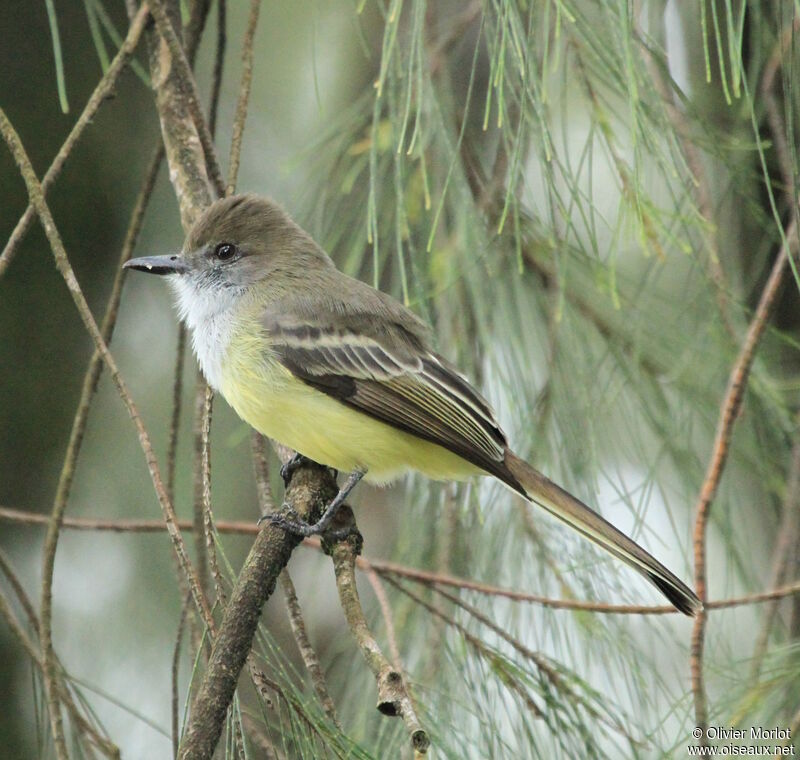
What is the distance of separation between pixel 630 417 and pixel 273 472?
1547mm

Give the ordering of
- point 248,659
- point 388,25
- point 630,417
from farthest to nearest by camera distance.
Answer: point 630,417 → point 388,25 → point 248,659

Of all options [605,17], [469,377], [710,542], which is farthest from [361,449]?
[710,542]

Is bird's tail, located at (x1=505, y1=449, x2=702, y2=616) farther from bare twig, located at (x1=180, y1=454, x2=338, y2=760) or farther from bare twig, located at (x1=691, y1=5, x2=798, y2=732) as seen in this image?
bare twig, located at (x1=180, y1=454, x2=338, y2=760)

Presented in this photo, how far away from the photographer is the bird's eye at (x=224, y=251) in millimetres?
3193

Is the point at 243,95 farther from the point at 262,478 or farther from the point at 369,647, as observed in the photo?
the point at 369,647

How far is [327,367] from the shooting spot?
2908 mm

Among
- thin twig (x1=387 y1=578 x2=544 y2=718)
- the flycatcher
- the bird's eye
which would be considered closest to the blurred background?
thin twig (x1=387 y1=578 x2=544 y2=718)

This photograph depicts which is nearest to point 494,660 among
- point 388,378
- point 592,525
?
point 592,525

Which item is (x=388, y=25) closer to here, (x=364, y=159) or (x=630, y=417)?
(x=364, y=159)

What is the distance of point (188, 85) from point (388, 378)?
0.94 meters

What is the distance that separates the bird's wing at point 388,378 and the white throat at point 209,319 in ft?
0.43

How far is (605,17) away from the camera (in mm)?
2232

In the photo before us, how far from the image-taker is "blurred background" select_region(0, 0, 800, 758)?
91.7 inches

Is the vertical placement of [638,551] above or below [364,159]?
below
